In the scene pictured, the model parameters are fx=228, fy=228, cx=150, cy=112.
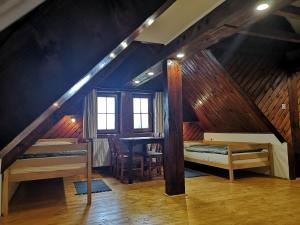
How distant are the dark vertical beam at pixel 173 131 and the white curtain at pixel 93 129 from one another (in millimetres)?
2611

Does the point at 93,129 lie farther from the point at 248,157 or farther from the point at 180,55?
the point at 248,157

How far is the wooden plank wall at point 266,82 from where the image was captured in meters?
4.34

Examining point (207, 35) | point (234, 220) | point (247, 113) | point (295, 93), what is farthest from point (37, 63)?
point (295, 93)

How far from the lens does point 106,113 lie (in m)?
6.15

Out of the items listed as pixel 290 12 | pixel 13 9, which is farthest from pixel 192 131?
pixel 13 9

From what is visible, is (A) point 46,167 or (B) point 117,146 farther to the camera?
(B) point 117,146

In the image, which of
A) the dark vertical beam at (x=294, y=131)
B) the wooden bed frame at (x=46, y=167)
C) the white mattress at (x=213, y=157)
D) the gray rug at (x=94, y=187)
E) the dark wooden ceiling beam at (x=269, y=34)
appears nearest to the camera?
the wooden bed frame at (x=46, y=167)

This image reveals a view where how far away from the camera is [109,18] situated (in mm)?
681

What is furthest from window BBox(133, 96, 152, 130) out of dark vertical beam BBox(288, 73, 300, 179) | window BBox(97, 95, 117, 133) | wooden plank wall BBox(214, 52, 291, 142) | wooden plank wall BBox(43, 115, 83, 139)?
dark vertical beam BBox(288, 73, 300, 179)

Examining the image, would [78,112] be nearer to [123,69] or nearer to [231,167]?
[123,69]

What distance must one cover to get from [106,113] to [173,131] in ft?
9.72

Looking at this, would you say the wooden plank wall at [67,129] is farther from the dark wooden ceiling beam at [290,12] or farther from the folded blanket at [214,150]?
the dark wooden ceiling beam at [290,12]

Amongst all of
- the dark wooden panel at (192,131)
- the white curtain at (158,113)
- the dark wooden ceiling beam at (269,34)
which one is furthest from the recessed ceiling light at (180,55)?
the dark wooden panel at (192,131)

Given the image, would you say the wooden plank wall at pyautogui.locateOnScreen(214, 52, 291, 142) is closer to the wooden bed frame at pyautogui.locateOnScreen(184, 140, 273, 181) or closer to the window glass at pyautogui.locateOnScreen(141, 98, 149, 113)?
the wooden bed frame at pyautogui.locateOnScreen(184, 140, 273, 181)
